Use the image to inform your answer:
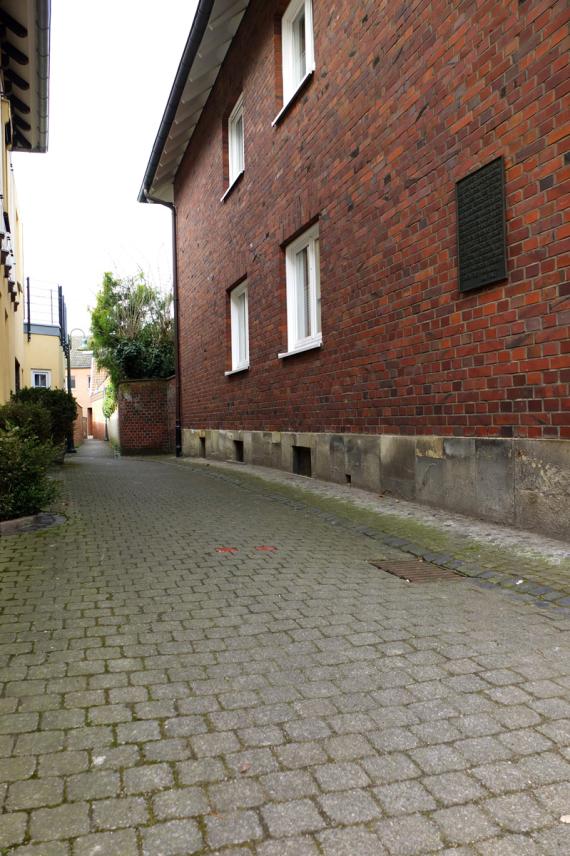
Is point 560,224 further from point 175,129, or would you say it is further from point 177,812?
point 175,129

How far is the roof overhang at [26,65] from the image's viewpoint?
982 centimetres

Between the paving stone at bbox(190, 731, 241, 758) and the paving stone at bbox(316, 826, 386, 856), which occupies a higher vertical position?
the paving stone at bbox(190, 731, 241, 758)

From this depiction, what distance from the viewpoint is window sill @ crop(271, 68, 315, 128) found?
28.6 feet

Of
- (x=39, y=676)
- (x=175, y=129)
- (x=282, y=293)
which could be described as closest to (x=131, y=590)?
(x=39, y=676)

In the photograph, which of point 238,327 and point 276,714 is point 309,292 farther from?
point 276,714

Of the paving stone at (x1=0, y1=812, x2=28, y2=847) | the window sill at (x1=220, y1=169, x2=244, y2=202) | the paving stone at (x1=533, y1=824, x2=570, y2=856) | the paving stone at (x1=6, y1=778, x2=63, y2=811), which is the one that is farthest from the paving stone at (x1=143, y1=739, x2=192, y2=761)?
the window sill at (x1=220, y1=169, x2=244, y2=202)

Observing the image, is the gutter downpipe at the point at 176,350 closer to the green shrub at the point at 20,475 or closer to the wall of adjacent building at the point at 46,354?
the wall of adjacent building at the point at 46,354

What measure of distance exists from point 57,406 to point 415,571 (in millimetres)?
10423

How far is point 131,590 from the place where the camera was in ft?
12.8

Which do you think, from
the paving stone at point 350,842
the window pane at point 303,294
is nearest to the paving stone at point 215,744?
the paving stone at point 350,842

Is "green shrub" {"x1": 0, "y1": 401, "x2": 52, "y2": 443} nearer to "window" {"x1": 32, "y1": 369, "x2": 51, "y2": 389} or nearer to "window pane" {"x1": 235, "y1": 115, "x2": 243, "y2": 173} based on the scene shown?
"window pane" {"x1": 235, "y1": 115, "x2": 243, "y2": 173}

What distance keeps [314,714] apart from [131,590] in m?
1.87

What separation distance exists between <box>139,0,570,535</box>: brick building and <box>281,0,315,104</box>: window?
0.11 ft

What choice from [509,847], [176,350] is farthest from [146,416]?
[509,847]
